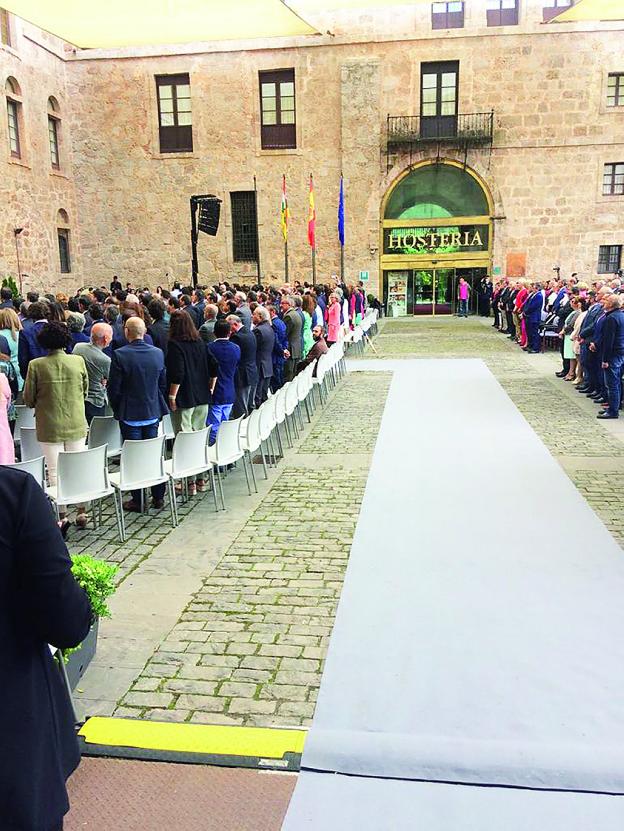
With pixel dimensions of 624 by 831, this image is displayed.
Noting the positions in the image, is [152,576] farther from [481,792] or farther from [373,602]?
[481,792]

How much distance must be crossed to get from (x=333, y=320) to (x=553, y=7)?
19.6m

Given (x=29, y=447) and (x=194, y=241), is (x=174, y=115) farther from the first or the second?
(x=29, y=447)

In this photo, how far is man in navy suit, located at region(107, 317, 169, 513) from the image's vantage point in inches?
251

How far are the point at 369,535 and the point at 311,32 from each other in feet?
46.3

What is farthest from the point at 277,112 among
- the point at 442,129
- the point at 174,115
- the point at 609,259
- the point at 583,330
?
the point at 583,330

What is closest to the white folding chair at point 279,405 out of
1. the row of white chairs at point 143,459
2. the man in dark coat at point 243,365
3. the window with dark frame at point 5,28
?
the row of white chairs at point 143,459

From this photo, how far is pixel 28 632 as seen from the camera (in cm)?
192

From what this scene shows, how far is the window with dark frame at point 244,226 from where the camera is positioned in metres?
28.6

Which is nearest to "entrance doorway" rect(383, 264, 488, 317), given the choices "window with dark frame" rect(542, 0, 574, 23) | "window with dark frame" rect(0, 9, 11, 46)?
"window with dark frame" rect(542, 0, 574, 23)

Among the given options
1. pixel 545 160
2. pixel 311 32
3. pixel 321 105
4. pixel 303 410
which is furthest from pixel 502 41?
pixel 303 410

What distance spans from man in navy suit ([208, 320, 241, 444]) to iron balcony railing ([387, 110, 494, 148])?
2246 cm

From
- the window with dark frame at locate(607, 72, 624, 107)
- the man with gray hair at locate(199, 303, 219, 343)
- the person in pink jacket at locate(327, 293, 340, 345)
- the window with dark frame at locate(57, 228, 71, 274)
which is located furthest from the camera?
the window with dark frame at locate(57, 228, 71, 274)

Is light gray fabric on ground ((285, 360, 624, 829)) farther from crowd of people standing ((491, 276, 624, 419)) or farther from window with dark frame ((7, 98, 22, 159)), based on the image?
window with dark frame ((7, 98, 22, 159))

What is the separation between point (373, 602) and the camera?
4746 millimetres
